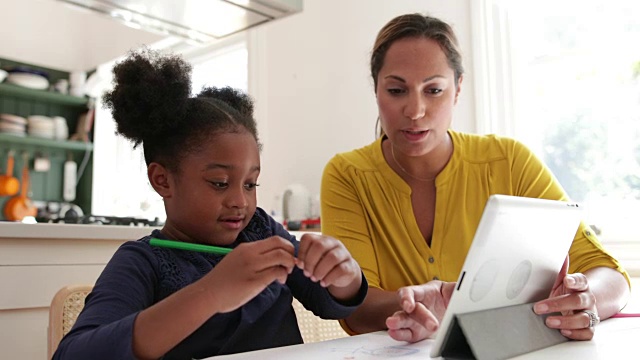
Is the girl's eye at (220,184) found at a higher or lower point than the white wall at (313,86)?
lower

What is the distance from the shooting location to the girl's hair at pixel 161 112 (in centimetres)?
100

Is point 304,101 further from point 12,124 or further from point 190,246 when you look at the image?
point 190,246

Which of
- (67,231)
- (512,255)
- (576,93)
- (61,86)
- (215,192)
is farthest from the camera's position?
(61,86)

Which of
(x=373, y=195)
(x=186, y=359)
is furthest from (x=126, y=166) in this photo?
(x=186, y=359)

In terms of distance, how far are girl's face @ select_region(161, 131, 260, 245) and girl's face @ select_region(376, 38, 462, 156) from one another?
41 cm

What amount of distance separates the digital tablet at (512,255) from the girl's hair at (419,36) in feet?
2.07

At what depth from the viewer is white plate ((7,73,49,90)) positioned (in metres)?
3.83

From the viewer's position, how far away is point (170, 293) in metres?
0.87

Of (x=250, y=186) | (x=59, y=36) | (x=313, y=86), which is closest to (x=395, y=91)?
(x=250, y=186)

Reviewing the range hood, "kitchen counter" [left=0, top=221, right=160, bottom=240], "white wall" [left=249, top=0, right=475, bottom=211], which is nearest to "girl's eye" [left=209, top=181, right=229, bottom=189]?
"kitchen counter" [left=0, top=221, right=160, bottom=240]

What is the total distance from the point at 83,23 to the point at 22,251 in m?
3.37

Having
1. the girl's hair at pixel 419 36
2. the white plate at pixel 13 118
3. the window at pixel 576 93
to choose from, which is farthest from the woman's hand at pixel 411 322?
the white plate at pixel 13 118

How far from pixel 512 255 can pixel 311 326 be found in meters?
0.66

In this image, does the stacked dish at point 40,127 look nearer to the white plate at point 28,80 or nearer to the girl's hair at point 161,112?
the white plate at point 28,80
